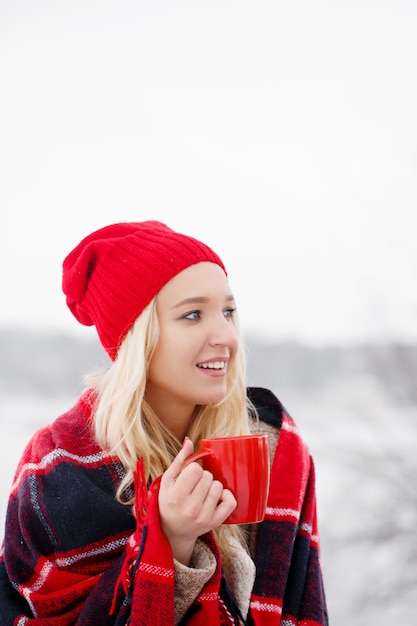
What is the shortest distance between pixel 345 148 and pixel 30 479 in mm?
1325

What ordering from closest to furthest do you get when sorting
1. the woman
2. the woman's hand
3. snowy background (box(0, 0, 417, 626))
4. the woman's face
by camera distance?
the woman's hand < the woman < the woman's face < snowy background (box(0, 0, 417, 626))

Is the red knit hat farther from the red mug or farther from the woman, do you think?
the red mug

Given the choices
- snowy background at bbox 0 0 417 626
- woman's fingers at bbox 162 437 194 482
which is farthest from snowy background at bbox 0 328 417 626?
woman's fingers at bbox 162 437 194 482

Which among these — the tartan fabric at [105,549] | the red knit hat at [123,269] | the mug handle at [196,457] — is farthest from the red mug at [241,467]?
the red knit hat at [123,269]

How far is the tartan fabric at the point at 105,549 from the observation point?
1.02 meters

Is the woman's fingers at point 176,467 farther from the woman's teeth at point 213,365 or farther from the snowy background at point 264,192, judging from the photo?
the snowy background at point 264,192

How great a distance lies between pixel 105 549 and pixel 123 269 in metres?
0.54

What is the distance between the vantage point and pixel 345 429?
2.04 metres

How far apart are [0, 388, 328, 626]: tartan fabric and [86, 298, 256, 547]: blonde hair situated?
0.03m

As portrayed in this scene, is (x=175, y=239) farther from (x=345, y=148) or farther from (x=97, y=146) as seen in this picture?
(x=345, y=148)

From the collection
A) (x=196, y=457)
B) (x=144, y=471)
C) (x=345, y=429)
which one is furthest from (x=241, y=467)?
(x=345, y=429)

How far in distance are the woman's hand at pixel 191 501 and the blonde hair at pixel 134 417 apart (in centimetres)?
23

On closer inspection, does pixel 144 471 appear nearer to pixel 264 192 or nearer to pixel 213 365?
pixel 213 365

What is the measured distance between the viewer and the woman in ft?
3.62
